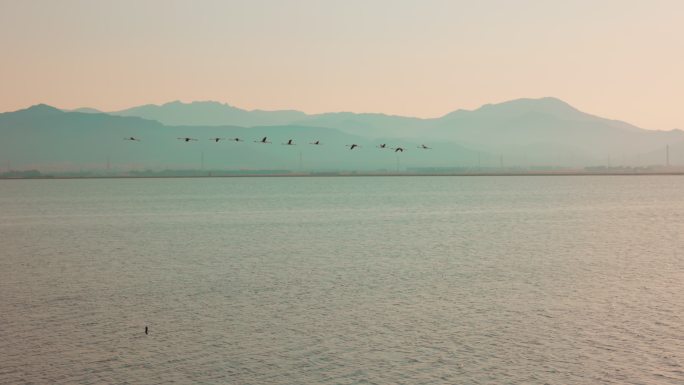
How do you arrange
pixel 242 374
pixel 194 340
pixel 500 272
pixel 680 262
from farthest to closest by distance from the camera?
pixel 680 262
pixel 500 272
pixel 194 340
pixel 242 374

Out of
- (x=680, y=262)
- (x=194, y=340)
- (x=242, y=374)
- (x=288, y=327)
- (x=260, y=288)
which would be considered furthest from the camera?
(x=680, y=262)

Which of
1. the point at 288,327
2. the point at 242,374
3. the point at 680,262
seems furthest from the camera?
the point at 680,262

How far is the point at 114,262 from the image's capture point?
198 ft

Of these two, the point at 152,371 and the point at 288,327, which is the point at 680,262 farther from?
the point at 152,371

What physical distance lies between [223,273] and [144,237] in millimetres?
35647

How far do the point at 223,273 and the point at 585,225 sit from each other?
62.7 meters

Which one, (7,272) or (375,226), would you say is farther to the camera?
(375,226)

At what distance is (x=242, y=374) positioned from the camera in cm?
2731

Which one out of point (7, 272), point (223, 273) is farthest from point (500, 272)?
point (7, 272)

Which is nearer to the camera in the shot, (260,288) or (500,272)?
(260,288)

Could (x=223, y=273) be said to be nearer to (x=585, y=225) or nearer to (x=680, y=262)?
(x=680, y=262)

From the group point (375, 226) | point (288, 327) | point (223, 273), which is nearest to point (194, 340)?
point (288, 327)

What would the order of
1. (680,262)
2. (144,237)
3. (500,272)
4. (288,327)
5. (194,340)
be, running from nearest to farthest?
(194,340) → (288,327) → (500,272) → (680,262) → (144,237)

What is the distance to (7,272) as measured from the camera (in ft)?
179
